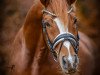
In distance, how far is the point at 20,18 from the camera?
378 inches

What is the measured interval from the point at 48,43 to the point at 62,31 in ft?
0.81

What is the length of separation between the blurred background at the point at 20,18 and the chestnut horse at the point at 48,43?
280cm

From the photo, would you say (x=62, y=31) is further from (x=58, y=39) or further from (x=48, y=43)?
(x=48, y=43)

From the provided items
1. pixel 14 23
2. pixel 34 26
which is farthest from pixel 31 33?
pixel 14 23

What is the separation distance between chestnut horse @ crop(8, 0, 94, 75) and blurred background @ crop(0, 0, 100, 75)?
2.80 m

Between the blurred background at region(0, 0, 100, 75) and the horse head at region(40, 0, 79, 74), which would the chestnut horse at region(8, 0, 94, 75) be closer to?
the horse head at region(40, 0, 79, 74)

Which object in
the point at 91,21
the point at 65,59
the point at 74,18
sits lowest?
the point at 65,59

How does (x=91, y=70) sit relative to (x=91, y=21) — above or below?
below

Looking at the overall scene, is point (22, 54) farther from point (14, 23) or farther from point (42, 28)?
point (14, 23)

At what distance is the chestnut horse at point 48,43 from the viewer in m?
5.39

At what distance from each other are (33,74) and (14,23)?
396 cm

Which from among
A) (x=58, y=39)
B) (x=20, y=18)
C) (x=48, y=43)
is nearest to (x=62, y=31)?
(x=58, y=39)

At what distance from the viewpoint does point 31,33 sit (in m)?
5.93

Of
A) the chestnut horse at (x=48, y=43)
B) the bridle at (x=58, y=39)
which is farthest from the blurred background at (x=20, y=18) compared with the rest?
the bridle at (x=58, y=39)
